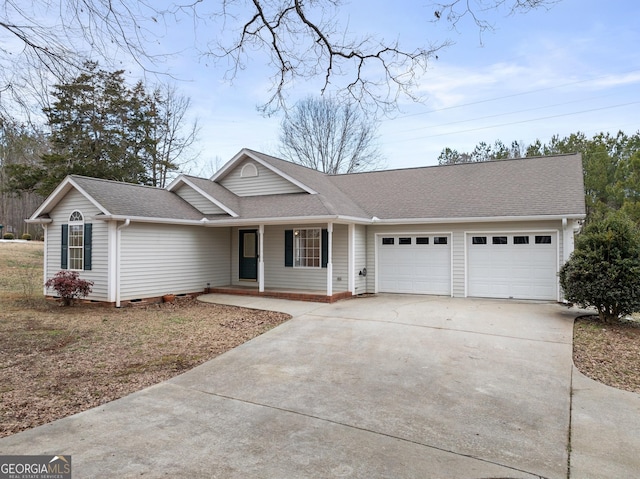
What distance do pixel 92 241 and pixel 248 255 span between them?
5.03 meters

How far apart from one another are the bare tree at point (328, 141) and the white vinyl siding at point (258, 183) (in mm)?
13363

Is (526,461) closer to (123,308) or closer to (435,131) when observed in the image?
(123,308)

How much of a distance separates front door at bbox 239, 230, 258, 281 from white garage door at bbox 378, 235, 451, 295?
14.3ft

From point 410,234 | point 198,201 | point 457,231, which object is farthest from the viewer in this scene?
point 198,201

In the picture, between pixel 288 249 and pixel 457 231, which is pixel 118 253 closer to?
pixel 288 249

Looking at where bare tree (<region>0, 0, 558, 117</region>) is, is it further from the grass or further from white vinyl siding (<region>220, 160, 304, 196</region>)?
white vinyl siding (<region>220, 160, 304, 196</region>)

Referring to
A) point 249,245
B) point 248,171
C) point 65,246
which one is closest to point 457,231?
point 249,245

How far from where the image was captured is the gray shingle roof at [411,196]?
1162 centimetres

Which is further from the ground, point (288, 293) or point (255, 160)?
point (255, 160)

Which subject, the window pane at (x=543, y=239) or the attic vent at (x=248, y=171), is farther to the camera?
the attic vent at (x=248, y=171)

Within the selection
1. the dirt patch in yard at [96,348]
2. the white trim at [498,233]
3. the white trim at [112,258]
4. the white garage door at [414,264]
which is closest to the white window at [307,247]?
the white garage door at [414,264]

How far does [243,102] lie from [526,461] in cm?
669

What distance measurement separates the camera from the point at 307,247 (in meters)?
13.5

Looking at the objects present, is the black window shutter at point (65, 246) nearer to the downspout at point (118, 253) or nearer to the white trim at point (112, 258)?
the white trim at point (112, 258)
